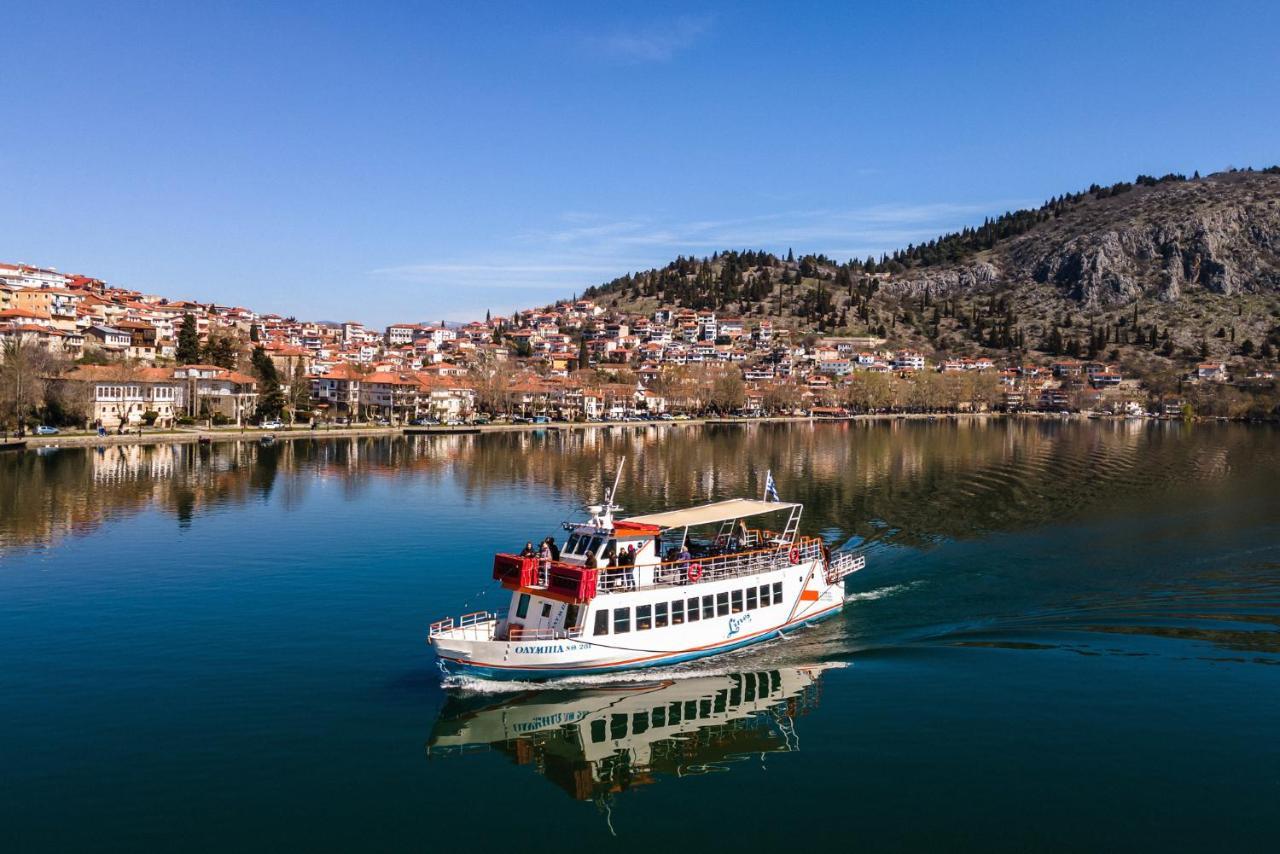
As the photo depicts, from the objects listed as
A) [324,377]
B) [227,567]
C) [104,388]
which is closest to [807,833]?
[227,567]

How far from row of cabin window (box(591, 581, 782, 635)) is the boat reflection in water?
1495 millimetres

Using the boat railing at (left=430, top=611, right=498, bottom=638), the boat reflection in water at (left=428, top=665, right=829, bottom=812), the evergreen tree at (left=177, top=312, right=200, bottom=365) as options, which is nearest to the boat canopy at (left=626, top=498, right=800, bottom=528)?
the boat reflection in water at (left=428, top=665, right=829, bottom=812)

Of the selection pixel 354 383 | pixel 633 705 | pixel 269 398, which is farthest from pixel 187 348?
pixel 633 705

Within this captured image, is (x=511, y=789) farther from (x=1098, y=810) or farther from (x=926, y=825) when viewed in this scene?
(x=1098, y=810)

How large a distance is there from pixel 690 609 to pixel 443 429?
9028cm

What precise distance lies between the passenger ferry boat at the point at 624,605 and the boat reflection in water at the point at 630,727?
948 millimetres

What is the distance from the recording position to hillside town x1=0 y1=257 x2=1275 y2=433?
306 feet

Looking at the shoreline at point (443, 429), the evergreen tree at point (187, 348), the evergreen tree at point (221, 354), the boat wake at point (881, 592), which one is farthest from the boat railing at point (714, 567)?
the evergreen tree at point (187, 348)

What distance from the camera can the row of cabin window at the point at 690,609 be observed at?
2205 centimetres

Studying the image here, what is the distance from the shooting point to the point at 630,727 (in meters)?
19.5

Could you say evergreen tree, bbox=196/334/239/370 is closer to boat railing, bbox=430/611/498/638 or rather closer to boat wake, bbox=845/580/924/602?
boat railing, bbox=430/611/498/638

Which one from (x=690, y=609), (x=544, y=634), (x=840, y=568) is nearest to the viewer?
(x=544, y=634)

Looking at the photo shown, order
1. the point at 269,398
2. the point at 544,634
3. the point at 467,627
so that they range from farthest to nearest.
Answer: the point at 269,398
the point at 467,627
the point at 544,634

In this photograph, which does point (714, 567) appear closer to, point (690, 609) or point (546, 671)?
point (690, 609)
